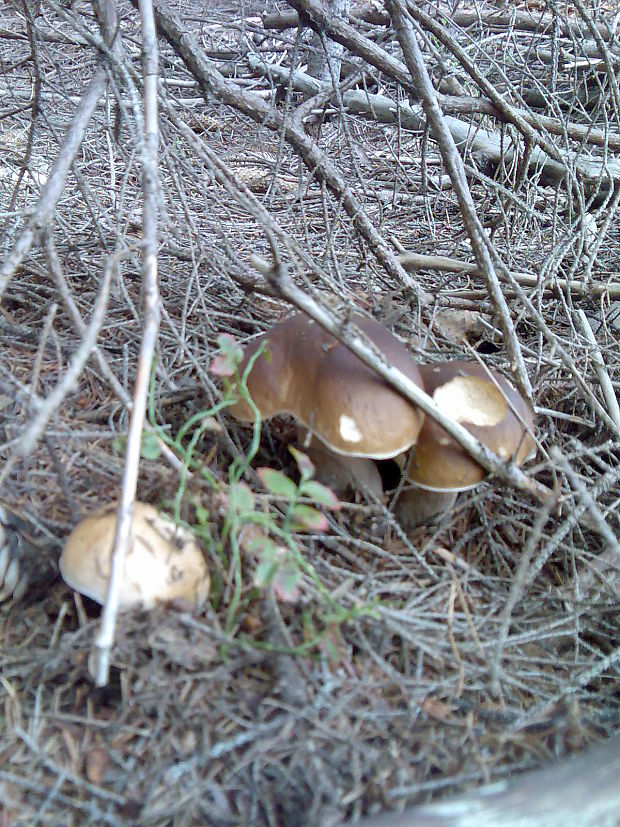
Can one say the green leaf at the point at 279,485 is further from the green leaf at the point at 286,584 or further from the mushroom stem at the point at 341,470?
the mushroom stem at the point at 341,470

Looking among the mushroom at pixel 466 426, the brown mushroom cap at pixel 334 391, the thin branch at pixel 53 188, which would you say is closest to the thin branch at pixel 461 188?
the mushroom at pixel 466 426

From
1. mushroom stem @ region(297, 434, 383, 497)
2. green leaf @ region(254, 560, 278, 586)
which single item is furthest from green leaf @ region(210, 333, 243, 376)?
green leaf @ region(254, 560, 278, 586)

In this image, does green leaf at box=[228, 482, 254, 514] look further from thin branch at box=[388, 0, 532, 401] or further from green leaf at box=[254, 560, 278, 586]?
thin branch at box=[388, 0, 532, 401]

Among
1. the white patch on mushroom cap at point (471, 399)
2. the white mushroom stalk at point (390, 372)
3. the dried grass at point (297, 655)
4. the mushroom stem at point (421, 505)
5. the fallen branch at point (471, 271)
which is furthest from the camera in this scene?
the fallen branch at point (471, 271)

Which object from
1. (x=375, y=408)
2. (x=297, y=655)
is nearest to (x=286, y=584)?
(x=297, y=655)

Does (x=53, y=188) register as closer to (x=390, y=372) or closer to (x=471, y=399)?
(x=390, y=372)

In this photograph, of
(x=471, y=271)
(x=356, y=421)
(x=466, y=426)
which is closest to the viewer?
(x=356, y=421)

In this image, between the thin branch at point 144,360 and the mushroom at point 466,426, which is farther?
the mushroom at point 466,426

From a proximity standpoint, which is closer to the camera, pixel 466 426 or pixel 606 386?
pixel 466 426
